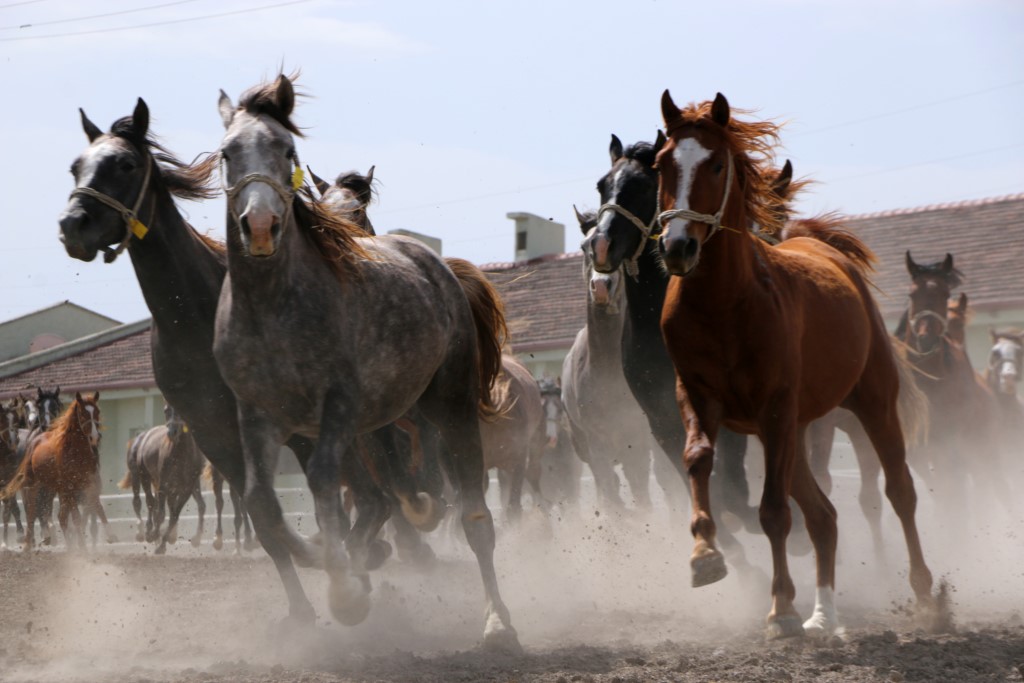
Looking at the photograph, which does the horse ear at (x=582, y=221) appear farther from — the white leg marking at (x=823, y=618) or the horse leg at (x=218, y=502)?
the horse leg at (x=218, y=502)

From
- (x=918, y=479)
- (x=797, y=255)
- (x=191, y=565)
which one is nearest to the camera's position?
(x=797, y=255)

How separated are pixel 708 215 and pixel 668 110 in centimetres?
62

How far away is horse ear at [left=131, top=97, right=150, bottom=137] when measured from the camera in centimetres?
778

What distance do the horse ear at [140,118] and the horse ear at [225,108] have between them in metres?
1.00

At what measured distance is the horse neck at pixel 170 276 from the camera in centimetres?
764

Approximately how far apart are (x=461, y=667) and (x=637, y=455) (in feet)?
17.3

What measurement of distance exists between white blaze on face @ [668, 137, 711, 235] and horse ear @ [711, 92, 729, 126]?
0.23 meters

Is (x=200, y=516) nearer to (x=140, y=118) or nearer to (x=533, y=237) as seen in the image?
(x=140, y=118)

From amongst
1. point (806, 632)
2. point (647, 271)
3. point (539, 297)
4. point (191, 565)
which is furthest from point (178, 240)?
point (539, 297)

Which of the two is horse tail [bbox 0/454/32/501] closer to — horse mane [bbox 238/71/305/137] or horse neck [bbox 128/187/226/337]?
horse neck [bbox 128/187/226/337]

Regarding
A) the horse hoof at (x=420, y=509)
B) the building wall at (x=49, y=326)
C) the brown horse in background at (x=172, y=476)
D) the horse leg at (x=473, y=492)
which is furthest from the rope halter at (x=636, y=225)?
the building wall at (x=49, y=326)

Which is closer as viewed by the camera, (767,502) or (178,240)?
(767,502)

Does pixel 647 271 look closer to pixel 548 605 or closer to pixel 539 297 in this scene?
pixel 548 605

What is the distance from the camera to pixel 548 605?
28.7ft
